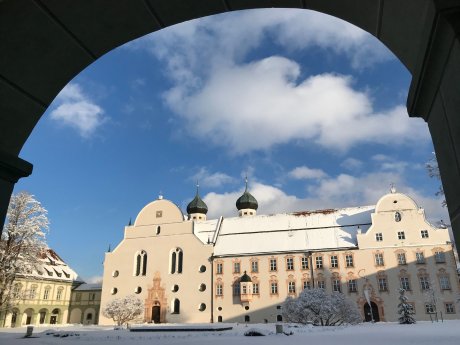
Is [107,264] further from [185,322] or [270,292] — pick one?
[270,292]

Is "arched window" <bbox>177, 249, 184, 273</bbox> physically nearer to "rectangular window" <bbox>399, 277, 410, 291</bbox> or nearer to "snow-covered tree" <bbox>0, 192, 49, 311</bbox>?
"snow-covered tree" <bbox>0, 192, 49, 311</bbox>

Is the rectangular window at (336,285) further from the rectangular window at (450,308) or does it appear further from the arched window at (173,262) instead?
the arched window at (173,262)

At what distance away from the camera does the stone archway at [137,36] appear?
7.75ft

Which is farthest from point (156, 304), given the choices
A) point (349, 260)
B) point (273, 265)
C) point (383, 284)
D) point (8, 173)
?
point (8, 173)

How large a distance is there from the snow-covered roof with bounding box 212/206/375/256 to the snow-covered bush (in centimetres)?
1069

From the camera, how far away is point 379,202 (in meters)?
39.6

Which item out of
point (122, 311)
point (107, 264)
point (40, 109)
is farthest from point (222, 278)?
point (40, 109)

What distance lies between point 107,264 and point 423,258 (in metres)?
33.6

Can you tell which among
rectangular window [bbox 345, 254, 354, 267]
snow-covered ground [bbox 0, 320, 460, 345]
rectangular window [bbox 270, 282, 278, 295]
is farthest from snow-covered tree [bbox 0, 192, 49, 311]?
rectangular window [bbox 345, 254, 354, 267]

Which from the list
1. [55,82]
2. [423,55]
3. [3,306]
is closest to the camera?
[423,55]

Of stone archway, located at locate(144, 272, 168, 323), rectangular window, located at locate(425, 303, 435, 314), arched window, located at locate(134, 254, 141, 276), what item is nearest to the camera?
rectangular window, located at locate(425, 303, 435, 314)

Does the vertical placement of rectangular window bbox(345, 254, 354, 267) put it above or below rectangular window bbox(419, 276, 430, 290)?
above

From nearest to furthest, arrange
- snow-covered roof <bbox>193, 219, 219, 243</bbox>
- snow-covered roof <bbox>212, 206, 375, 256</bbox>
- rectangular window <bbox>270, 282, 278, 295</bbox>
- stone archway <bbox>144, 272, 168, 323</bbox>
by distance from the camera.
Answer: rectangular window <bbox>270, 282, 278, 295</bbox> < snow-covered roof <bbox>212, 206, 375, 256</bbox> < stone archway <bbox>144, 272, 168, 323</bbox> < snow-covered roof <bbox>193, 219, 219, 243</bbox>

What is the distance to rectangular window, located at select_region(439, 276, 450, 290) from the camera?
34.8m
